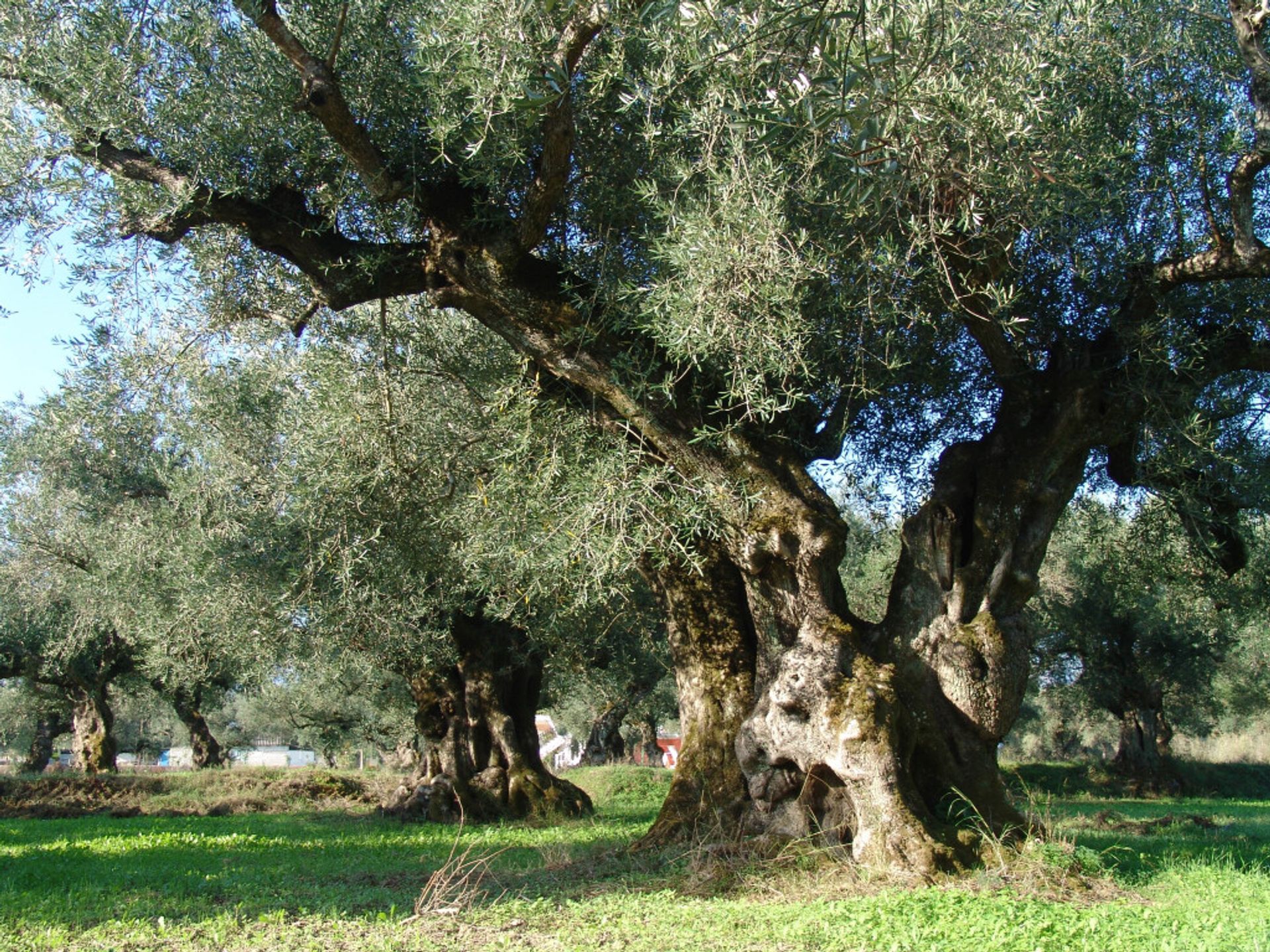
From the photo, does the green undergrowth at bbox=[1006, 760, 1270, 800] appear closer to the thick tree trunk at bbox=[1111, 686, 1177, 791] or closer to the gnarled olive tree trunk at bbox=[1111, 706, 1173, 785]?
the thick tree trunk at bbox=[1111, 686, 1177, 791]

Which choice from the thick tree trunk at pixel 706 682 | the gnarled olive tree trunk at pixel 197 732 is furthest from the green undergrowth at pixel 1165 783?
the gnarled olive tree trunk at pixel 197 732

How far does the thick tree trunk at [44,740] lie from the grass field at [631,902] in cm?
2737

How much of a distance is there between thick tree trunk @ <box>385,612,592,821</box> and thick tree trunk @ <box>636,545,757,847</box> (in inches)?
295

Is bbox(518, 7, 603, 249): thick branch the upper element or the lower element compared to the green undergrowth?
upper

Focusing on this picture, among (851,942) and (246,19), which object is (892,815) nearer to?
(851,942)

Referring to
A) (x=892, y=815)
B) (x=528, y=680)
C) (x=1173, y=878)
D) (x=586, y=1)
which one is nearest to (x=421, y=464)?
(x=586, y=1)

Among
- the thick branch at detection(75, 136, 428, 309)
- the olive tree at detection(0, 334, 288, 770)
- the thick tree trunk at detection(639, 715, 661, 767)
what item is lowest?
the thick tree trunk at detection(639, 715, 661, 767)

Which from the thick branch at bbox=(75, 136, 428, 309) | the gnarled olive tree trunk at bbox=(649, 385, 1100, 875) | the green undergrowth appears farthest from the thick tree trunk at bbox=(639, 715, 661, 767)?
the thick branch at bbox=(75, 136, 428, 309)

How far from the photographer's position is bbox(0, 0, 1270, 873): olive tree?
679 centimetres

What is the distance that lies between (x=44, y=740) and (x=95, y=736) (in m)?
9.76

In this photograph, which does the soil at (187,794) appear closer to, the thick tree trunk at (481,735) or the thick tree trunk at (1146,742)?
the thick tree trunk at (481,735)

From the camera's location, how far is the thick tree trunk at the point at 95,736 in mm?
27062

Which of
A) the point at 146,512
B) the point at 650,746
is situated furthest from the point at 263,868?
the point at 650,746

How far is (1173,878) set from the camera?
6.87m
